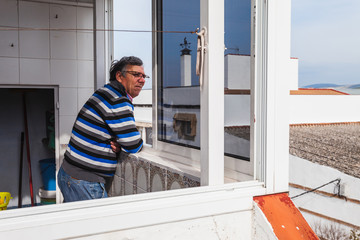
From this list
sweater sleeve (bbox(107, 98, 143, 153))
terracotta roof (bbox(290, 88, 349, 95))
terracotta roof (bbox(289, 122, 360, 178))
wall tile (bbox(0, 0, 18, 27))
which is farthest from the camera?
terracotta roof (bbox(289, 122, 360, 178))

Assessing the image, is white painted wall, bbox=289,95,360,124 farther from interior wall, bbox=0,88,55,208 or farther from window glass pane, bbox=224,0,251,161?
window glass pane, bbox=224,0,251,161

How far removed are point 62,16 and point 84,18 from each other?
195 millimetres

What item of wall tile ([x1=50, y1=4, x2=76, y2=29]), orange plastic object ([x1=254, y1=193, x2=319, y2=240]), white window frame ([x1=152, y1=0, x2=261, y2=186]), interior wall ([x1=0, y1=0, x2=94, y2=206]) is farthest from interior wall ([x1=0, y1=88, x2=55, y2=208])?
orange plastic object ([x1=254, y1=193, x2=319, y2=240])

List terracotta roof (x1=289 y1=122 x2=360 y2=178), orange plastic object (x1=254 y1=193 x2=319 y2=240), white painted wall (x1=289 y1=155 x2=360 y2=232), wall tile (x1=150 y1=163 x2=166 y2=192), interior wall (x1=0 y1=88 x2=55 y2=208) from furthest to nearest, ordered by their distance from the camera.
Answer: terracotta roof (x1=289 y1=122 x2=360 y2=178) → white painted wall (x1=289 y1=155 x2=360 y2=232) → interior wall (x1=0 y1=88 x2=55 y2=208) → wall tile (x1=150 y1=163 x2=166 y2=192) → orange plastic object (x1=254 y1=193 x2=319 y2=240)

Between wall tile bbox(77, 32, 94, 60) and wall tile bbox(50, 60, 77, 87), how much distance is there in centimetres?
11

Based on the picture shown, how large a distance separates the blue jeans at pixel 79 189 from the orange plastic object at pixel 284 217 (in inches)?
40.3

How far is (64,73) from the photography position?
316cm

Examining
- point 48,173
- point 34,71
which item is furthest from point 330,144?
point 34,71

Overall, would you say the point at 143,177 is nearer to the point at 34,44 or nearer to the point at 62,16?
the point at 34,44

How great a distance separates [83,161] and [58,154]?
1440mm

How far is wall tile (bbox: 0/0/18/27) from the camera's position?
2922 millimetres

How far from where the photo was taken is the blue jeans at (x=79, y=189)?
1826mm

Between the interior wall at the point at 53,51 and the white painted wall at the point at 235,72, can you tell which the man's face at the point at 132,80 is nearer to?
the white painted wall at the point at 235,72

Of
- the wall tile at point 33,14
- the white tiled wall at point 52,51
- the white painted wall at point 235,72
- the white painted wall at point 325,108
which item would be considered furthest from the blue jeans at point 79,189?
the white painted wall at point 325,108
